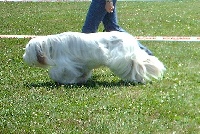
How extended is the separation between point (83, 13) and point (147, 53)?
38.3 ft

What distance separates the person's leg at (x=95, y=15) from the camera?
9945mm

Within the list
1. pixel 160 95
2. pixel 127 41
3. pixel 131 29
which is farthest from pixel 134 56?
pixel 131 29

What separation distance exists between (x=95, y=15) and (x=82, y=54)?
1371 mm

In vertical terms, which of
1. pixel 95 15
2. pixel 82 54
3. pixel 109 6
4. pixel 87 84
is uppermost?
pixel 109 6

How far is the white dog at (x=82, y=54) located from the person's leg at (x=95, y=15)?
110 cm

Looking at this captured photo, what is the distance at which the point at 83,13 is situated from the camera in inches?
838

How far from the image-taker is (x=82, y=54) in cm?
884

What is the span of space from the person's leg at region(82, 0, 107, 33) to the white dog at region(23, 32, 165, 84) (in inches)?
43.2

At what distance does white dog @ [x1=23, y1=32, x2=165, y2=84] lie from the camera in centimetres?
881

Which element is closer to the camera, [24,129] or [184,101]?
[24,129]

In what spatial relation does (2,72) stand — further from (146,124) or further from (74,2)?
(74,2)

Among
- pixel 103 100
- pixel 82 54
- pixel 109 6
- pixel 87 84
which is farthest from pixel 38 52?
pixel 109 6

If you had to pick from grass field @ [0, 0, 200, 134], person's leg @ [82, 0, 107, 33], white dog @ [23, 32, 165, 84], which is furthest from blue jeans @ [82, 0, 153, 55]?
white dog @ [23, 32, 165, 84]

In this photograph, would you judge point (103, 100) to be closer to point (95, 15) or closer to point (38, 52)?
point (38, 52)
